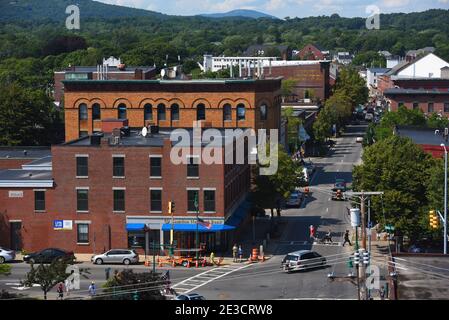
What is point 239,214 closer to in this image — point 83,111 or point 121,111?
point 121,111

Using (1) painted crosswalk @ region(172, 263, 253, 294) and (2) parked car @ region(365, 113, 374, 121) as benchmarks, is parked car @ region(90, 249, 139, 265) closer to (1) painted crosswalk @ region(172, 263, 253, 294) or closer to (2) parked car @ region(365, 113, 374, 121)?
(1) painted crosswalk @ region(172, 263, 253, 294)

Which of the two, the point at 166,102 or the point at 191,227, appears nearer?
the point at 191,227

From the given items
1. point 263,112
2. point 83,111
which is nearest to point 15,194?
point 83,111

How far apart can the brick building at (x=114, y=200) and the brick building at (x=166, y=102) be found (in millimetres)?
19738

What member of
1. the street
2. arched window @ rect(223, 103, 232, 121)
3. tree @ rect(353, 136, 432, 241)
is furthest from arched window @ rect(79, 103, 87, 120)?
tree @ rect(353, 136, 432, 241)

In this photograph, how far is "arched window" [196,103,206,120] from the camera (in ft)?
235

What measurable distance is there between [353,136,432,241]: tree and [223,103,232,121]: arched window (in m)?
19.5

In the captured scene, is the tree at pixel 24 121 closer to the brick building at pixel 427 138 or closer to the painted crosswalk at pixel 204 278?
the brick building at pixel 427 138

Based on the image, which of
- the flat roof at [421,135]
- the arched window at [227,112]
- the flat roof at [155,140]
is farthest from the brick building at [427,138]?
the flat roof at [155,140]

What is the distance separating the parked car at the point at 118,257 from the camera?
1893 inches

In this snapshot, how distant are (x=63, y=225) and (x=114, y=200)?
325cm

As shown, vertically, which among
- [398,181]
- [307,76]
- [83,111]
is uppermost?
[307,76]

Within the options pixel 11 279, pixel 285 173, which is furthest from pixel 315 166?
pixel 11 279

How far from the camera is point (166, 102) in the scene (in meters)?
71.9
